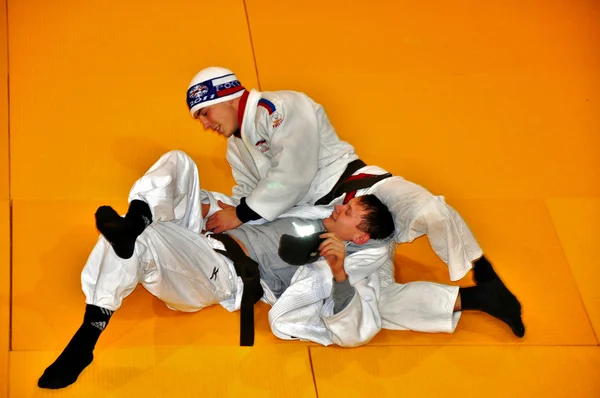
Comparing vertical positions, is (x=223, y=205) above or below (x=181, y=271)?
above

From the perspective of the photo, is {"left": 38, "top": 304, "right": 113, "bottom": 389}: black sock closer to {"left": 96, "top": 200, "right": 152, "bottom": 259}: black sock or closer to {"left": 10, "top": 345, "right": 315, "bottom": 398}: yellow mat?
{"left": 10, "top": 345, "right": 315, "bottom": 398}: yellow mat

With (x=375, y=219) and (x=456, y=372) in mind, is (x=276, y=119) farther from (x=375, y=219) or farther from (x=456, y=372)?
(x=456, y=372)

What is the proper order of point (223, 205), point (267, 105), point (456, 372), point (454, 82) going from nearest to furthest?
1. point (456, 372)
2. point (267, 105)
3. point (223, 205)
4. point (454, 82)

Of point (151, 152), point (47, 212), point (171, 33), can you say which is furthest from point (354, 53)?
point (47, 212)

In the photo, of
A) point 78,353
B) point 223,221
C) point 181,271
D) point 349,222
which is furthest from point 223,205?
point 78,353

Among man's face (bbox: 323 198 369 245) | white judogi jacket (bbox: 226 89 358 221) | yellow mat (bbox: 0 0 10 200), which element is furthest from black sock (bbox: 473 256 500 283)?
yellow mat (bbox: 0 0 10 200)

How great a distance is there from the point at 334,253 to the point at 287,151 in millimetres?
584

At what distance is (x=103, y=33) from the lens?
Result: 5.18 meters

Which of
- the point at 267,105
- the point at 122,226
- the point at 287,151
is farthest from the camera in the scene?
the point at 267,105

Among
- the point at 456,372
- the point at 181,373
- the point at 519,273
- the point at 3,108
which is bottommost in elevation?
the point at 456,372

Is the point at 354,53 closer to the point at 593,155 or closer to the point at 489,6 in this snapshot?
the point at 489,6

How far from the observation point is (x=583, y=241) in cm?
450

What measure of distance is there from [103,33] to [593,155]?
10.8ft

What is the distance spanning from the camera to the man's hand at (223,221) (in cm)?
395
